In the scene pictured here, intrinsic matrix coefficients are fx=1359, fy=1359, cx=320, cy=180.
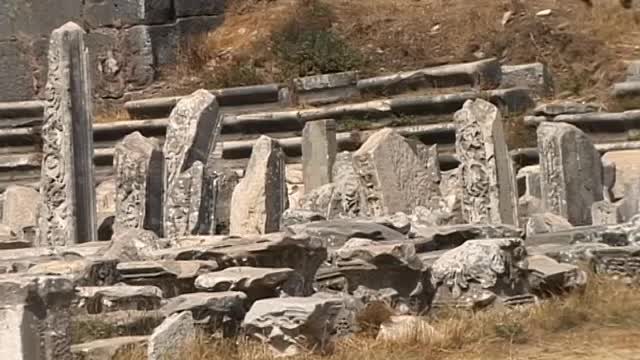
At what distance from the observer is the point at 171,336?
22.2 ft

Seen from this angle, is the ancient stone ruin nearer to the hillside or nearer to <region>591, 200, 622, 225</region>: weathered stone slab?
<region>591, 200, 622, 225</region>: weathered stone slab

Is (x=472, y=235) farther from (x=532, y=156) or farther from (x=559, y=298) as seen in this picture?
(x=532, y=156)

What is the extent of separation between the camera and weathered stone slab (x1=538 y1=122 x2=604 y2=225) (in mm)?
12047

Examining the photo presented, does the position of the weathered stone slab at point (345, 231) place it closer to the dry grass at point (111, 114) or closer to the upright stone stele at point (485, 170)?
the upright stone stele at point (485, 170)

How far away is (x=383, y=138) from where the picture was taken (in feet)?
40.4

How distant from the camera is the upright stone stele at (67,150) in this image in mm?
11281

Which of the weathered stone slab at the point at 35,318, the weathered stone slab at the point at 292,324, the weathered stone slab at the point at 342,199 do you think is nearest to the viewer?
the weathered stone slab at the point at 35,318

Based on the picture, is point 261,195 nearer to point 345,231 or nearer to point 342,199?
point 342,199

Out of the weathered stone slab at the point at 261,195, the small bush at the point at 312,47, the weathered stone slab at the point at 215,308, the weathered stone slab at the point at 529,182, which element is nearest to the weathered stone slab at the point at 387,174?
the weathered stone slab at the point at 261,195

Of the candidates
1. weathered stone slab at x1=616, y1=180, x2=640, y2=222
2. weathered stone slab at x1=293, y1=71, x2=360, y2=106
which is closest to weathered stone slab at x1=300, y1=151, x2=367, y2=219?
weathered stone slab at x1=616, y1=180, x2=640, y2=222

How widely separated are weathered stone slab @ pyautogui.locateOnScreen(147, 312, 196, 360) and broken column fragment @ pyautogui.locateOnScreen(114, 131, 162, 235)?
4.60m

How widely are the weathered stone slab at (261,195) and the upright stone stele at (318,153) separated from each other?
6.18 feet

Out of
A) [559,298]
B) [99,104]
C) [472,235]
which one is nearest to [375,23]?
[99,104]

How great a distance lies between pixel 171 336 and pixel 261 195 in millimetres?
4519
